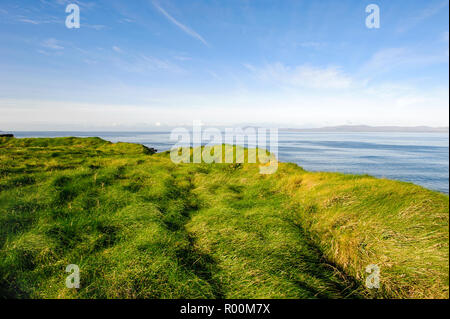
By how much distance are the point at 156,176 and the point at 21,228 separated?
535 centimetres

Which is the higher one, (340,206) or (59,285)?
(340,206)

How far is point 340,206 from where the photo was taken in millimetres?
6035

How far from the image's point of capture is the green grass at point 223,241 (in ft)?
11.8

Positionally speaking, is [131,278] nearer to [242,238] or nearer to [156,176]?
[242,238]

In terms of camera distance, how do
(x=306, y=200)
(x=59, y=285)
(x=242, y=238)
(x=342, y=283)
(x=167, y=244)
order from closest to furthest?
(x=59, y=285) < (x=342, y=283) < (x=167, y=244) < (x=242, y=238) < (x=306, y=200)

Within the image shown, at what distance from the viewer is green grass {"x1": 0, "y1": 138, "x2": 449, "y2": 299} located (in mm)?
3604

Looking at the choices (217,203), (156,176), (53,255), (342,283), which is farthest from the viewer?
(156,176)

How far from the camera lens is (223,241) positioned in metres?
5.02

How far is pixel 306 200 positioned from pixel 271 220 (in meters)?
1.77
